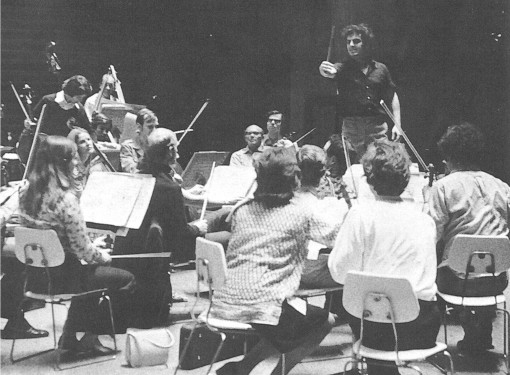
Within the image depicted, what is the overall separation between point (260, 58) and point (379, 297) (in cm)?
591

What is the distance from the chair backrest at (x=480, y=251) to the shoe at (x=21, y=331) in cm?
211

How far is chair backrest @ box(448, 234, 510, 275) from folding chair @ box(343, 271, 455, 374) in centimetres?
65

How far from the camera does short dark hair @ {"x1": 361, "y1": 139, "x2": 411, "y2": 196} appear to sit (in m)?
2.79

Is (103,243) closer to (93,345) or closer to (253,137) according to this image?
(93,345)

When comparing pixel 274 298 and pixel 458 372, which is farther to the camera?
pixel 458 372

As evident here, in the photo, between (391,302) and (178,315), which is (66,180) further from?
(391,302)

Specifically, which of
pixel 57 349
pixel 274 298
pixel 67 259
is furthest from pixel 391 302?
pixel 57 349

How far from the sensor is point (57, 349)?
3635mm

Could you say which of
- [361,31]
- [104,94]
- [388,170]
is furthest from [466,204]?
[104,94]

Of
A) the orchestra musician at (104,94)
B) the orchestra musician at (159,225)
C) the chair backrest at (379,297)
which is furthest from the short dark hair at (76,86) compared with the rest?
the chair backrest at (379,297)

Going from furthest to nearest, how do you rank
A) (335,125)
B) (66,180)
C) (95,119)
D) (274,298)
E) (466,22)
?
(335,125)
(466,22)
(95,119)
(66,180)
(274,298)

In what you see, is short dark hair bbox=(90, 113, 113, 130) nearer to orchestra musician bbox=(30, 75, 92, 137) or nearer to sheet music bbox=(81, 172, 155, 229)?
orchestra musician bbox=(30, 75, 92, 137)

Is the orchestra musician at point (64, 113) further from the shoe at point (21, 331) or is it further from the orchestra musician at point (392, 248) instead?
the orchestra musician at point (392, 248)

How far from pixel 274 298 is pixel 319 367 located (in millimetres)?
816
